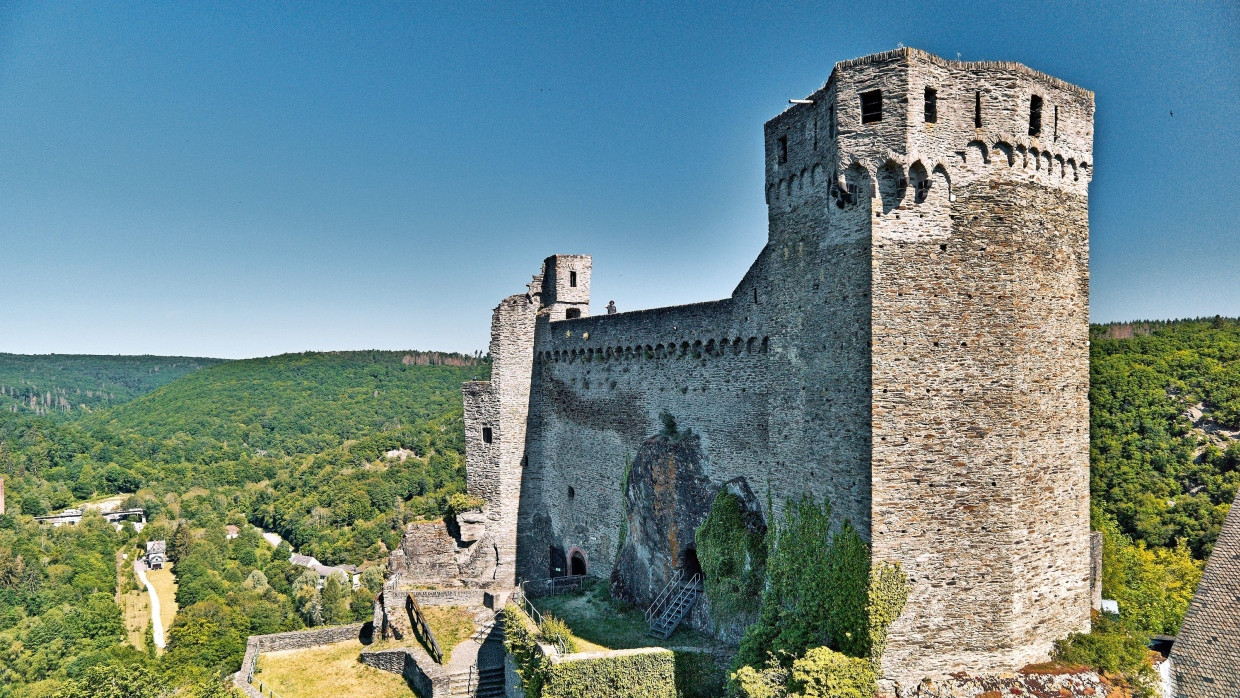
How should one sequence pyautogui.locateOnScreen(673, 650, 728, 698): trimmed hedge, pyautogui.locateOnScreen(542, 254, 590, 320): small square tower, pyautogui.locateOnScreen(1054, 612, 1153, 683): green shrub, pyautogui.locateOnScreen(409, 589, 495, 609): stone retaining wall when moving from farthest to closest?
1. pyautogui.locateOnScreen(542, 254, 590, 320): small square tower
2. pyautogui.locateOnScreen(409, 589, 495, 609): stone retaining wall
3. pyautogui.locateOnScreen(673, 650, 728, 698): trimmed hedge
4. pyautogui.locateOnScreen(1054, 612, 1153, 683): green shrub

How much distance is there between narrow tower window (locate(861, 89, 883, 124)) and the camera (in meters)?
13.2

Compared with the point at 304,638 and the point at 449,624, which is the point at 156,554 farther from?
the point at 449,624

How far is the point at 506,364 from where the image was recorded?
29.3 metres

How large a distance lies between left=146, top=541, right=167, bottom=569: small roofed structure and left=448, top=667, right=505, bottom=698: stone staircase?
251 ft

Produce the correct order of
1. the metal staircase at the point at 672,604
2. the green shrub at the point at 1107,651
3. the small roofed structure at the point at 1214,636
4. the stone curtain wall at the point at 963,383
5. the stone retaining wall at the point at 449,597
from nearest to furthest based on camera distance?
the stone curtain wall at the point at 963,383, the green shrub at the point at 1107,651, the small roofed structure at the point at 1214,636, the metal staircase at the point at 672,604, the stone retaining wall at the point at 449,597

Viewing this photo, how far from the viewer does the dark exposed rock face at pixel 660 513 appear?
2062 centimetres

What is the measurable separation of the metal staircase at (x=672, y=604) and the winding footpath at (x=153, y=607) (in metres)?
51.2

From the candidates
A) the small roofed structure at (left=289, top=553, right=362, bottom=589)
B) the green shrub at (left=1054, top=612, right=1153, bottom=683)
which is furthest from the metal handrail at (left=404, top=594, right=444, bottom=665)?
the small roofed structure at (left=289, top=553, right=362, bottom=589)

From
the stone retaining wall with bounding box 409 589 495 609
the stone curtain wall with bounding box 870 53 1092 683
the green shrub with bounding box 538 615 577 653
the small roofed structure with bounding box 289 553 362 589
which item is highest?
the stone curtain wall with bounding box 870 53 1092 683

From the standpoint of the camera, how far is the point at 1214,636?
1698cm

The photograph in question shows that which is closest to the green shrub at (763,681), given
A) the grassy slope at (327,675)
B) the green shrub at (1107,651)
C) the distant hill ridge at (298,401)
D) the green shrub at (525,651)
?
the green shrub at (525,651)

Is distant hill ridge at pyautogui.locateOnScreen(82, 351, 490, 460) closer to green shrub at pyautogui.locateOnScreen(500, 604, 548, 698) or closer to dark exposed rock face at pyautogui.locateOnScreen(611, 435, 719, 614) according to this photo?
dark exposed rock face at pyautogui.locateOnScreen(611, 435, 719, 614)

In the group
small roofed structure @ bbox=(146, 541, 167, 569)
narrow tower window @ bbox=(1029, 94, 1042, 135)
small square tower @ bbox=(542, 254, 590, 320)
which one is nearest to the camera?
narrow tower window @ bbox=(1029, 94, 1042, 135)

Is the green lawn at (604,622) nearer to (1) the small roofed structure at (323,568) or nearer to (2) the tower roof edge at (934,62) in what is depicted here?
(2) the tower roof edge at (934,62)
